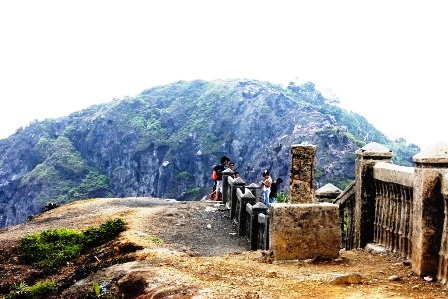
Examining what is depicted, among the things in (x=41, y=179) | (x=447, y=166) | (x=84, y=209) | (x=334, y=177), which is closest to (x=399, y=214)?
(x=447, y=166)

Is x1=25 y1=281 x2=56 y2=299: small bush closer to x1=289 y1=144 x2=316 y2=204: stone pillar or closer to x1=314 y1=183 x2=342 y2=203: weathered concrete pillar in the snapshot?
x1=289 y1=144 x2=316 y2=204: stone pillar

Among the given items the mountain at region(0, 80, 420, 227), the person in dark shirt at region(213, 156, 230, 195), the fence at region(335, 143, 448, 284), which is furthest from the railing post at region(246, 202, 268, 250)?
the mountain at region(0, 80, 420, 227)

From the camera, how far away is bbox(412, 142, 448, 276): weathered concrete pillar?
5180 millimetres

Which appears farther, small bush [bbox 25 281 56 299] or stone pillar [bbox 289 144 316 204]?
small bush [bbox 25 281 56 299]

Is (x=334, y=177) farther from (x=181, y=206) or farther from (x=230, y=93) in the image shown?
(x=181, y=206)

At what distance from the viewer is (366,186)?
7.57m

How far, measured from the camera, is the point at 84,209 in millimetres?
18062

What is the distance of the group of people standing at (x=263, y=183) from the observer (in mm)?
15961

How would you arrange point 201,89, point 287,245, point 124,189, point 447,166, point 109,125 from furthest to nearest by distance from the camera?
1. point 201,89
2. point 109,125
3. point 124,189
4. point 287,245
5. point 447,166

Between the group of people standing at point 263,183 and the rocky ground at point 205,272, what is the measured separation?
2959mm

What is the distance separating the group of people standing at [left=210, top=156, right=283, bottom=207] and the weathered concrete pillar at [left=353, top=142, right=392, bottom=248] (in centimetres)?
806

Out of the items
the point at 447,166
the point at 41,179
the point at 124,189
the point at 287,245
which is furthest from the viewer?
the point at 124,189

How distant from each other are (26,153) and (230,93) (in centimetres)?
5522

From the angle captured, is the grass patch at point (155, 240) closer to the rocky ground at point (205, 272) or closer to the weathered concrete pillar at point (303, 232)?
the rocky ground at point (205, 272)
